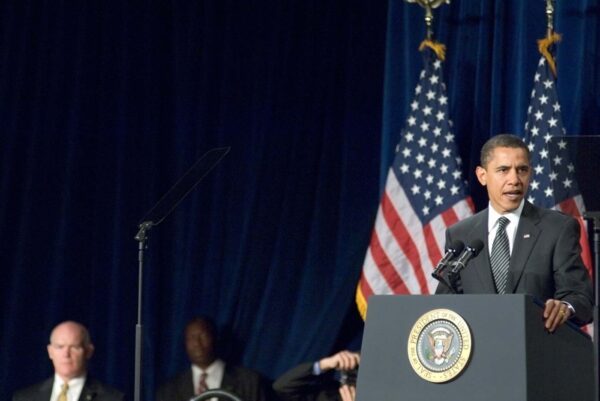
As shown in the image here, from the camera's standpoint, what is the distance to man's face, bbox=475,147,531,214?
13.8ft

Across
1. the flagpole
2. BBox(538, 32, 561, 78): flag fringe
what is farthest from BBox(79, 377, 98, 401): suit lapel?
the flagpole

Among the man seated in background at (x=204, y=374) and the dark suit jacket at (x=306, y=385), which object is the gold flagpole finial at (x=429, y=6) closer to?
the dark suit jacket at (x=306, y=385)

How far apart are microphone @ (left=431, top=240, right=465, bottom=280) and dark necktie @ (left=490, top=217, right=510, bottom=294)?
1.39 feet

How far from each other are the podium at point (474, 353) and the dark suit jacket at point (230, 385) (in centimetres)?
298

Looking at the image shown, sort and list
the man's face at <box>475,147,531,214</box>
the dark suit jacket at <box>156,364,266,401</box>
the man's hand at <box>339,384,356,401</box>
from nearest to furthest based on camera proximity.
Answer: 1. the man's face at <box>475,147,531,214</box>
2. the man's hand at <box>339,384,356,401</box>
3. the dark suit jacket at <box>156,364,266,401</box>

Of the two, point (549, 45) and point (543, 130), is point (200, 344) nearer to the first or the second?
point (543, 130)

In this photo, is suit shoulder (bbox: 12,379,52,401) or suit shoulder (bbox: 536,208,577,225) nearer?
suit shoulder (bbox: 536,208,577,225)

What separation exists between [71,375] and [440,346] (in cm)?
324

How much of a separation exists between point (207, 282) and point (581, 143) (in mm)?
3705

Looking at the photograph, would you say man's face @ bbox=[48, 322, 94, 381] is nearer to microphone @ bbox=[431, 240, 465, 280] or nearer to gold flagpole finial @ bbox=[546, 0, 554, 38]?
gold flagpole finial @ bbox=[546, 0, 554, 38]

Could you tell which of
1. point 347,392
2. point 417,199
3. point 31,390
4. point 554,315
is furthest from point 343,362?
point 554,315

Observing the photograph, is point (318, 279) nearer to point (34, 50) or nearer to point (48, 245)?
point (48, 245)

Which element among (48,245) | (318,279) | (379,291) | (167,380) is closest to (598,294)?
(379,291)

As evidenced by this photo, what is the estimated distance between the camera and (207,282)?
7.04 m
